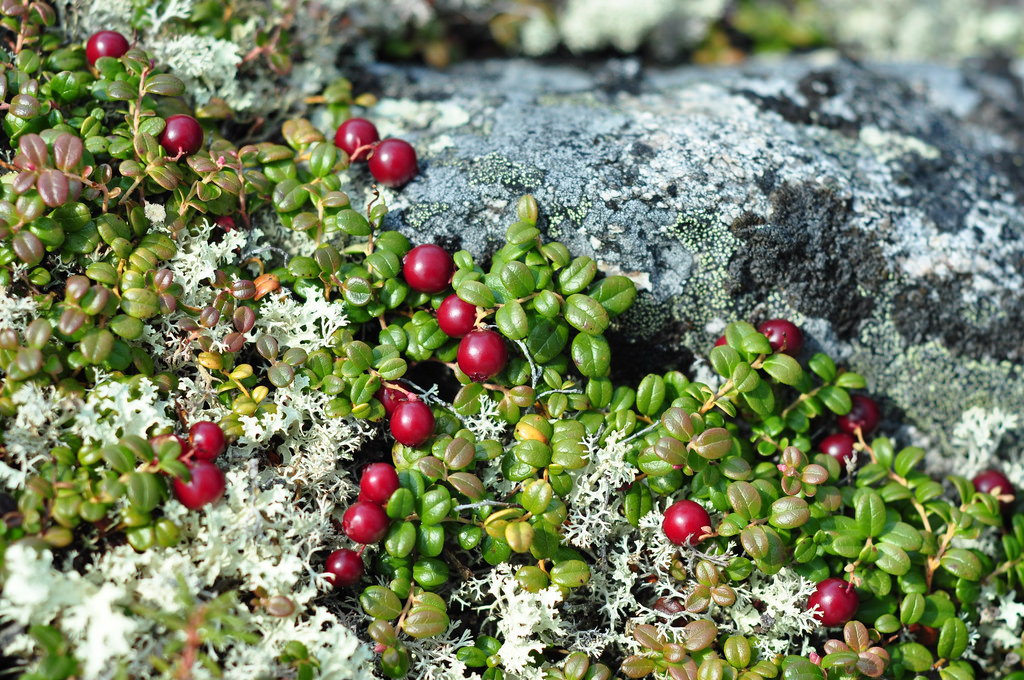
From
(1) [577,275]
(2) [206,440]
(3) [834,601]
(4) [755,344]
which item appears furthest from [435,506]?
(3) [834,601]

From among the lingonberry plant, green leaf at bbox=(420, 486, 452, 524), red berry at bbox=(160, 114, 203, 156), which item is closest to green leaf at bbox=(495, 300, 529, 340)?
the lingonberry plant

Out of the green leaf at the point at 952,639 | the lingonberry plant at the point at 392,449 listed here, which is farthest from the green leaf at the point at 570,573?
the green leaf at the point at 952,639

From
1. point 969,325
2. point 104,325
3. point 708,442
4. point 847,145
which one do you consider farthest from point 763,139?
point 104,325

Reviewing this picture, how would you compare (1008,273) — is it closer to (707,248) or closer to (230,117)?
(707,248)

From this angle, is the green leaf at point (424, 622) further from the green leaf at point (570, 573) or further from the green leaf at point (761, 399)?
the green leaf at point (761, 399)

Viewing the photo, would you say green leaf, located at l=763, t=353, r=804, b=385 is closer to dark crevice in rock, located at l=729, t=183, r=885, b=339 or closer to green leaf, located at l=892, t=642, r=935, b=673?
dark crevice in rock, located at l=729, t=183, r=885, b=339

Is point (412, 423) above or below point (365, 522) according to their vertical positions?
above

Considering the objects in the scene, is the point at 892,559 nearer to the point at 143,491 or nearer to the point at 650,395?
the point at 650,395
